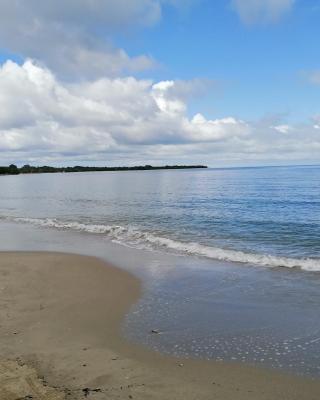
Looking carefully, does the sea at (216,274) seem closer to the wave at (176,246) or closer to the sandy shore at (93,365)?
the wave at (176,246)

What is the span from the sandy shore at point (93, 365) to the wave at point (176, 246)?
5.69 m

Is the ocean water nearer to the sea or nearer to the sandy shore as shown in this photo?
the sea

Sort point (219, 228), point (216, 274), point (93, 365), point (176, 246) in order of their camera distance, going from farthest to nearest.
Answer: point (219, 228), point (176, 246), point (216, 274), point (93, 365)

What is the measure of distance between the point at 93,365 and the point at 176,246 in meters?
11.2

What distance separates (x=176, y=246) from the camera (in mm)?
16844

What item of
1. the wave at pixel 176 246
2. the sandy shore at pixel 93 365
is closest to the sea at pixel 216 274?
the wave at pixel 176 246

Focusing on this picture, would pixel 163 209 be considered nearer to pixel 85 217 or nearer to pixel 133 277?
pixel 85 217

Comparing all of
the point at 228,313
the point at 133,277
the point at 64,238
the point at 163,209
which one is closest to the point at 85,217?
the point at 163,209

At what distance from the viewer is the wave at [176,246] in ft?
43.2

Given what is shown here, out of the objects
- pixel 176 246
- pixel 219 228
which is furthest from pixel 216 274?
pixel 219 228

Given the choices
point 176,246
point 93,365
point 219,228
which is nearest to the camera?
point 93,365

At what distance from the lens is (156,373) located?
18.4 feet

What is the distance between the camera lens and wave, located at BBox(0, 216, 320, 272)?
43.2ft

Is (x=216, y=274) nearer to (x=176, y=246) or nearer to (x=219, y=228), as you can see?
(x=176, y=246)
